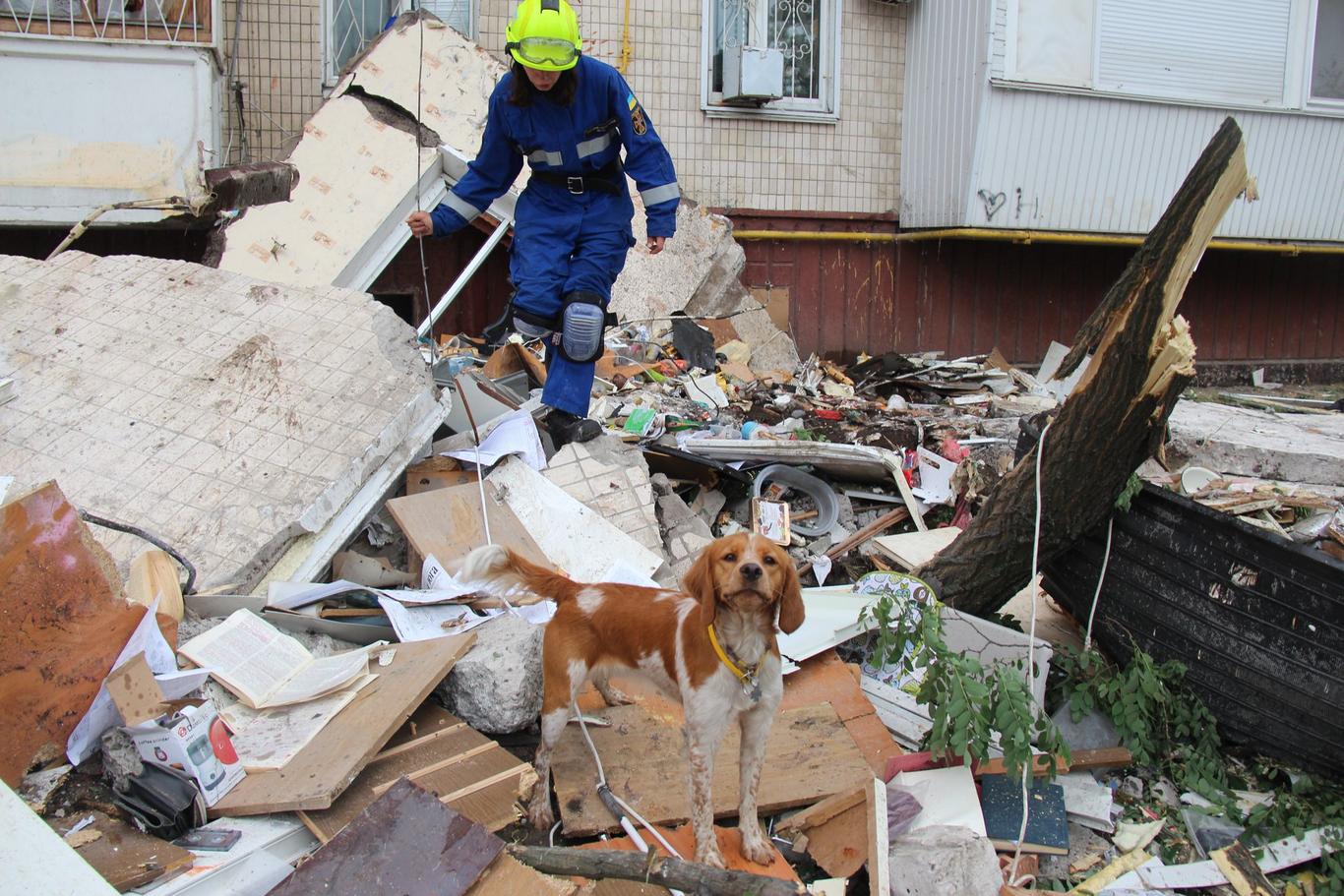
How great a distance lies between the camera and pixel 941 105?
29.5 ft

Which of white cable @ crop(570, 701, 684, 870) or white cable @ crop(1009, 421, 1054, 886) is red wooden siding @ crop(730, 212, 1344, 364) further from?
white cable @ crop(570, 701, 684, 870)

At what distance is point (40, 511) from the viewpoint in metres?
2.95

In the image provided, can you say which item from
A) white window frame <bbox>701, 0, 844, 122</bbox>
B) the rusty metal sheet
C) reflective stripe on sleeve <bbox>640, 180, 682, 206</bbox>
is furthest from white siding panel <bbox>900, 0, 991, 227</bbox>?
the rusty metal sheet

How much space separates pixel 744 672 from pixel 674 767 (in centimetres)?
70

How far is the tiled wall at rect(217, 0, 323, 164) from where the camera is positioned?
781cm

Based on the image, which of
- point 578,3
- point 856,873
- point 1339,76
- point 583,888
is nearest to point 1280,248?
point 1339,76

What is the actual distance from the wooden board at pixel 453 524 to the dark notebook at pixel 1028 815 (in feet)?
6.20

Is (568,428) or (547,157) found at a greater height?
(547,157)

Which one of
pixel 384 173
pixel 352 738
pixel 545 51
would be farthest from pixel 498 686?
pixel 384 173

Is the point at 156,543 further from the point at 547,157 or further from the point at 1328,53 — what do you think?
the point at 1328,53

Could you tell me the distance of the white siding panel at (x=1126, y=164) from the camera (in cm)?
875

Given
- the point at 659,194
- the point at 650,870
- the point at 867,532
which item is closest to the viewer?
the point at 650,870

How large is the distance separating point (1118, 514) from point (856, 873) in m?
1.65

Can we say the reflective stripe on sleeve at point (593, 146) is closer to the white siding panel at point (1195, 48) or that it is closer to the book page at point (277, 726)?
the book page at point (277, 726)
